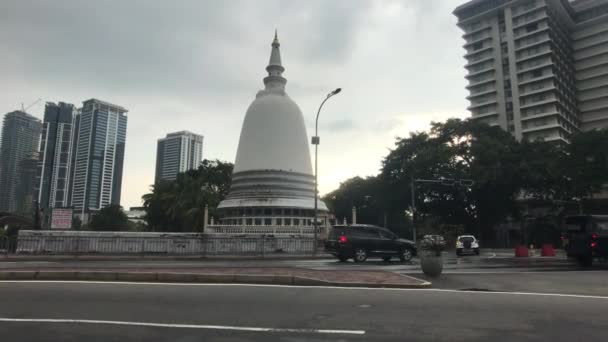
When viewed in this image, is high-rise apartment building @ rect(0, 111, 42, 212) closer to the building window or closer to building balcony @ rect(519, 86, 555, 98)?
building balcony @ rect(519, 86, 555, 98)

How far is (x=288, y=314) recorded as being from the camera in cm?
672

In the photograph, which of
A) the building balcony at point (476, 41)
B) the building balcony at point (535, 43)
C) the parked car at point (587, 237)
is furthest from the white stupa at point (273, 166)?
the building balcony at point (476, 41)

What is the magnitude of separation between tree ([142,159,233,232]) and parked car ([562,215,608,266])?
34485 millimetres

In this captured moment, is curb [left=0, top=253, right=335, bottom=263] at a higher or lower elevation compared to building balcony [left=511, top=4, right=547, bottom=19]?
lower

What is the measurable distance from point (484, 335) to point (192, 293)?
556 centimetres

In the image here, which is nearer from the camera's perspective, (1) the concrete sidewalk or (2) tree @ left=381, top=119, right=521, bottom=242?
(1) the concrete sidewalk

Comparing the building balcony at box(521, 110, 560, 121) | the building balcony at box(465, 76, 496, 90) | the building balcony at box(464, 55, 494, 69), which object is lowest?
the building balcony at box(521, 110, 560, 121)

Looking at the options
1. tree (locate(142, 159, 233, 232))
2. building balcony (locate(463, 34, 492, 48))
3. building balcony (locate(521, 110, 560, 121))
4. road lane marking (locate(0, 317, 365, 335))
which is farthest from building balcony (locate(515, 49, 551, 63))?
road lane marking (locate(0, 317, 365, 335))

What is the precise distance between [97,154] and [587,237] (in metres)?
58.3

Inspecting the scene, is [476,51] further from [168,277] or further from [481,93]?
[168,277]

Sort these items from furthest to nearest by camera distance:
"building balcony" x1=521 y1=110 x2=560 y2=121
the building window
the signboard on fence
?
the building window → "building balcony" x1=521 y1=110 x2=560 y2=121 → the signboard on fence

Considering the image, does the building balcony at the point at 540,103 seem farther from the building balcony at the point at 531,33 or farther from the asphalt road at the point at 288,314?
the asphalt road at the point at 288,314

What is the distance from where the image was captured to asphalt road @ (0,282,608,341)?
554 cm

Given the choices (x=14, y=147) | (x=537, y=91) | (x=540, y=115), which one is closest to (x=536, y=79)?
(x=537, y=91)
